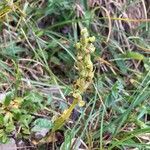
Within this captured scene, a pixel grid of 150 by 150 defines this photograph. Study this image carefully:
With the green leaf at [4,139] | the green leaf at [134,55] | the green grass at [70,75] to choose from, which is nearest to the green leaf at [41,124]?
the green grass at [70,75]

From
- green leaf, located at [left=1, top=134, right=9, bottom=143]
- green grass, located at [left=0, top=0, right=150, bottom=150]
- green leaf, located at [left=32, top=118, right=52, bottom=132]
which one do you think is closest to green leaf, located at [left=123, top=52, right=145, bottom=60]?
green grass, located at [left=0, top=0, right=150, bottom=150]

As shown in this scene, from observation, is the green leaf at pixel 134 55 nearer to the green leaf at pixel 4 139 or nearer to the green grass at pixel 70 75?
the green grass at pixel 70 75

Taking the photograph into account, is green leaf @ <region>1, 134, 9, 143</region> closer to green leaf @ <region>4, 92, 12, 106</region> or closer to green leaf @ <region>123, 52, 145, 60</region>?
green leaf @ <region>4, 92, 12, 106</region>

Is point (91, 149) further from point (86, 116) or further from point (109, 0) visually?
point (109, 0)

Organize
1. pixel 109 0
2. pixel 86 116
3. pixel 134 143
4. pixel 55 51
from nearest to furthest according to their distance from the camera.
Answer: pixel 134 143 → pixel 86 116 → pixel 55 51 → pixel 109 0

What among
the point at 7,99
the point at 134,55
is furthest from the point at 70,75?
the point at 7,99

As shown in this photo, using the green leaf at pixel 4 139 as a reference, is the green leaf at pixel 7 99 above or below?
above

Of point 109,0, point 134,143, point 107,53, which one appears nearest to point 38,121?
point 134,143

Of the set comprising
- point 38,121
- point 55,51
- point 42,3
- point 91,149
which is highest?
point 42,3
